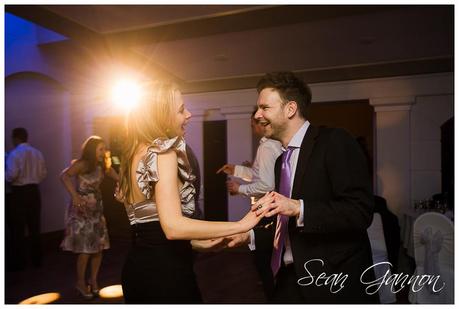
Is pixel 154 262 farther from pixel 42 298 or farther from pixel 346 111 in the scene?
pixel 346 111

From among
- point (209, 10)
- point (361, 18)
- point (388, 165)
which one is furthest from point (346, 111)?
point (209, 10)

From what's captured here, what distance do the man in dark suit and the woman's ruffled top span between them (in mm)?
328

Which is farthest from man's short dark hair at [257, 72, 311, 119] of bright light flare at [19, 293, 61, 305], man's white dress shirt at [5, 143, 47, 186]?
man's white dress shirt at [5, 143, 47, 186]

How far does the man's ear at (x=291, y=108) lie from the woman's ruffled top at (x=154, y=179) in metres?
0.61

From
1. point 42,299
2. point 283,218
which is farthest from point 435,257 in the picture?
point 42,299

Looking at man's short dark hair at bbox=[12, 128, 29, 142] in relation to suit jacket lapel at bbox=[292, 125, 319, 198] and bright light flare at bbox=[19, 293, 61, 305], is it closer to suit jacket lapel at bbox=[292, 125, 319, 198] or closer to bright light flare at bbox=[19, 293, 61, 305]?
bright light flare at bbox=[19, 293, 61, 305]

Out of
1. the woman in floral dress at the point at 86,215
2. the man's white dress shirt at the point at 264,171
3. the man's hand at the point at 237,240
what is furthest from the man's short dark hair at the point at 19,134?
the man's hand at the point at 237,240

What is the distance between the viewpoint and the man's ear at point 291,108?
192 centimetres

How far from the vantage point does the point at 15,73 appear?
20.2 feet

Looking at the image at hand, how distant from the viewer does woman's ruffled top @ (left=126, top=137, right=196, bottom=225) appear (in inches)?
61.1

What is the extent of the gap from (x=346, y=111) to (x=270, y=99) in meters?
9.58

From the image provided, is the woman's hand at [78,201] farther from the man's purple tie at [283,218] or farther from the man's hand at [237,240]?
the man's purple tie at [283,218]

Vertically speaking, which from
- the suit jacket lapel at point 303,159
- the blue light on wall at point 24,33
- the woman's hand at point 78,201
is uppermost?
the blue light on wall at point 24,33

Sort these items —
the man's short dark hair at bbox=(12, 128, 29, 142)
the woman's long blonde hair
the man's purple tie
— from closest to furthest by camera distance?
the woman's long blonde hair → the man's purple tie → the man's short dark hair at bbox=(12, 128, 29, 142)
